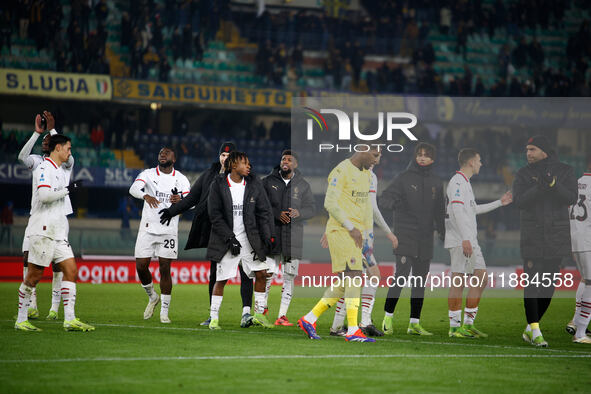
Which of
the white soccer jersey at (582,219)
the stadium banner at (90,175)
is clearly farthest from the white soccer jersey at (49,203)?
the stadium banner at (90,175)

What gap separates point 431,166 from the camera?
11.4 m

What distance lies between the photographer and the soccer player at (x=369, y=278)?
10.9 metres

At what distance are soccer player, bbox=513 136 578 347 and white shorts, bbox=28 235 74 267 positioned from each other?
17.8ft

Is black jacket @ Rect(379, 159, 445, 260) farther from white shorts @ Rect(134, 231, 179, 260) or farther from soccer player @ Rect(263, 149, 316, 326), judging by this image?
white shorts @ Rect(134, 231, 179, 260)

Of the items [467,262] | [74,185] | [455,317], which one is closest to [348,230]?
[467,262]

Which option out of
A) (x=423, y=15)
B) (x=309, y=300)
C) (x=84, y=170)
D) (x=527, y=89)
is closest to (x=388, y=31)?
(x=423, y=15)

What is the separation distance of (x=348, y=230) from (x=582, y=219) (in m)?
3.29

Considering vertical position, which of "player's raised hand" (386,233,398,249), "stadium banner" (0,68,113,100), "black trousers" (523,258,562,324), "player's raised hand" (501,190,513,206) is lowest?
"black trousers" (523,258,562,324)

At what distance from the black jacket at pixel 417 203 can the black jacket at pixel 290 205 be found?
59.9 inches

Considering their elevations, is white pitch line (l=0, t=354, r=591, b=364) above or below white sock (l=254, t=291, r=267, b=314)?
below

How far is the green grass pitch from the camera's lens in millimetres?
7133

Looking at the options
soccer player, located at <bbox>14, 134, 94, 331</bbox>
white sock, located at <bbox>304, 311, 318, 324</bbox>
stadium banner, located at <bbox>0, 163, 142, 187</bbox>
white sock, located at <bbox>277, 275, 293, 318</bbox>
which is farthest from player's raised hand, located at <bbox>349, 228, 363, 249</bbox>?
stadium banner, located at <bbox>0, 163, 142, 187</bbox>

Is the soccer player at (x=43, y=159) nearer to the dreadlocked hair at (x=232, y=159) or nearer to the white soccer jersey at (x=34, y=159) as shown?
the white soccer jersey at (x=34, y=159)

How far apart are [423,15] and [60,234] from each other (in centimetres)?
3087
